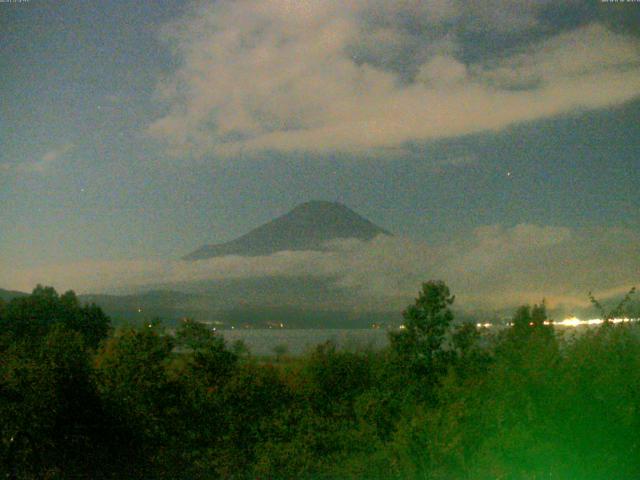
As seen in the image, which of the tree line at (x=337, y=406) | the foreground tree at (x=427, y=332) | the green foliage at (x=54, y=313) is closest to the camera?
the tree line at (x=337, y=406)

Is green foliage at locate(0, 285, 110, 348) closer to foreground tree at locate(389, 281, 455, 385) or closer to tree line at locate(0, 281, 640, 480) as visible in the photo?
tree line at locate(0, 281, 640, 480)

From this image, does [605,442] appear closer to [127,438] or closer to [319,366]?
[127,438]

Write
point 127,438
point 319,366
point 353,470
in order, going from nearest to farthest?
point 353,470 → point 127,438 → point 319,366

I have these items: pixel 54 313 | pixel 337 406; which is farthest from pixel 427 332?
pixel 54 313

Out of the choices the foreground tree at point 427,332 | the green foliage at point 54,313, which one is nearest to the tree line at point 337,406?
the foreground tree at point 427,332

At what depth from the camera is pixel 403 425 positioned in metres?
9.76

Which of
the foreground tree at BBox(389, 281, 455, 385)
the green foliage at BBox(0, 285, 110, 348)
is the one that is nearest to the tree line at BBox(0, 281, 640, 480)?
the foreground tree at BBox(389, 281, 455, 385)

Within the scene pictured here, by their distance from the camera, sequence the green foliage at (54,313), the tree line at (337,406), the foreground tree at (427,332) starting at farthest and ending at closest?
1. the green foliage at (54,313)
2. the foreground tree at (427,332)
3. the tree line at (337,406)

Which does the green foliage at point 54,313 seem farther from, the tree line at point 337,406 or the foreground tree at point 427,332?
the foreground tree at point 427,332

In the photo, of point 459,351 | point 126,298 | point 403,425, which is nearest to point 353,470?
point 403,425

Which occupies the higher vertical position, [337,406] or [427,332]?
[427,332]

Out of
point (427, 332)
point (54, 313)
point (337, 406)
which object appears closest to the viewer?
point (427, 332)

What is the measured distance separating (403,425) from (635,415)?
11.8 feet

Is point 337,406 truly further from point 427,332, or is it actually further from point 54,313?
point 54,313
